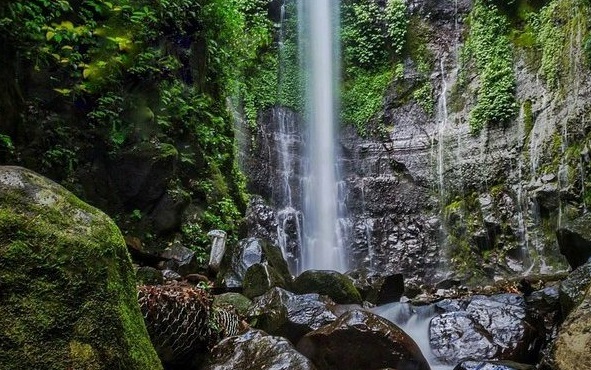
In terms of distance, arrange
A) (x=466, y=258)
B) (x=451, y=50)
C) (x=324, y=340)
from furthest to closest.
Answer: (x=451, y=50)
(x=466, y=258)
(x=324, y=340)

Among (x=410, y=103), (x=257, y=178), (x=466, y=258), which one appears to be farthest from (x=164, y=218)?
(x=410, y=103)

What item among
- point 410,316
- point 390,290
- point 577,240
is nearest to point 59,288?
point 410,316

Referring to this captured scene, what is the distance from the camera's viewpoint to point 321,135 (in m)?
16.2

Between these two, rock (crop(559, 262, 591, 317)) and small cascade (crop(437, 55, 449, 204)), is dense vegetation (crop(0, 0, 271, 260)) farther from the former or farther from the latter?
small cascade (crop(437, 55, 449, 204))

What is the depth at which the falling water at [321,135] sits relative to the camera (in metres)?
14.1

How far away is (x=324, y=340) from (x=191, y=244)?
4441 millimetres

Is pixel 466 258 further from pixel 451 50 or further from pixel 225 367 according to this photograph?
pixel 225 367

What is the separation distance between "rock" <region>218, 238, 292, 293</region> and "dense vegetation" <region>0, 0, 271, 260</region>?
1.37m

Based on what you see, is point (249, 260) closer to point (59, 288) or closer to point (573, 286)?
point (573, 286)

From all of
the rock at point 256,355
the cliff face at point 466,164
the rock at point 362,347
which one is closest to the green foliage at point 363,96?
the cliff face at point 466,164

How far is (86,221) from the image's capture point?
232 centimetres

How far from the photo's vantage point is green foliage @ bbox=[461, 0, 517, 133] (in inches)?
531

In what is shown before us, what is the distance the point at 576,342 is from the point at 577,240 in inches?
150

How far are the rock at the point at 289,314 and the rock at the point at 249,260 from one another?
1.34 meters
